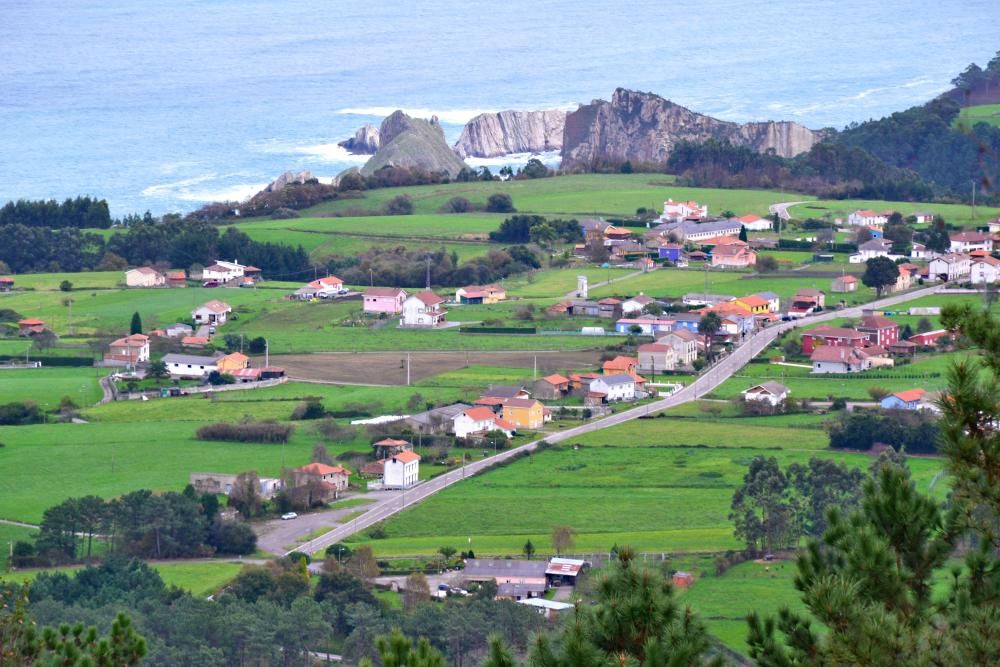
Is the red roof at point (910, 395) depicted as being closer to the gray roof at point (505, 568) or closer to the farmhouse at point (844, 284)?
the gray roof at point (505, 568)

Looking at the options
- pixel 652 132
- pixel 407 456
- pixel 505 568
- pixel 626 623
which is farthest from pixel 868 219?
pixel 626 623

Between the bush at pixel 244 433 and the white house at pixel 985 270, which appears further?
the white house at pixel 985 270

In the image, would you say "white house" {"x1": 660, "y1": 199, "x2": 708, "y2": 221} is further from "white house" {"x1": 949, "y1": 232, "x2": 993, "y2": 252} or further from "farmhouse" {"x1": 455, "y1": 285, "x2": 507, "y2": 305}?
"farmhouse" {"x1": 455, "y1": 285, "x2": 507, "y2": 305}

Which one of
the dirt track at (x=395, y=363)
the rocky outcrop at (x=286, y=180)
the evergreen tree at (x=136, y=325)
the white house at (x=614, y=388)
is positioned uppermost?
the rocky outcrop at (x=286, y=180)

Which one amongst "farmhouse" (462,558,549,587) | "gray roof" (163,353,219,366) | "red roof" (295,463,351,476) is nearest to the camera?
"farmhouse" (462,558,549,587)

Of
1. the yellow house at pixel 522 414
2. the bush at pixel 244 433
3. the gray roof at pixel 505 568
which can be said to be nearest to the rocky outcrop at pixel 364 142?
the yellow house at pixel 522 414

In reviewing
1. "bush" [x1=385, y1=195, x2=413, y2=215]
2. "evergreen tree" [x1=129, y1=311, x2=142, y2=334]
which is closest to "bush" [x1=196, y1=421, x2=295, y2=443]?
"evergreen tree" [x1=129, y1=311, x2=142, y2=334]
